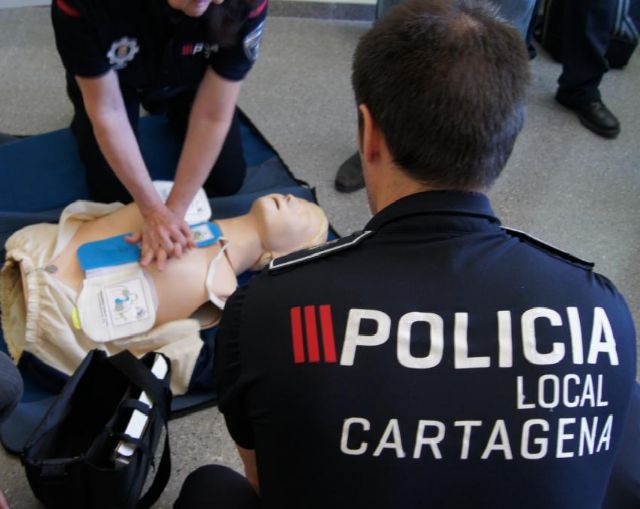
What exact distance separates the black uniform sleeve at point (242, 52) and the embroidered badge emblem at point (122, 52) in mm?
173

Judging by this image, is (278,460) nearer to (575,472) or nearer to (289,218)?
(575,472)

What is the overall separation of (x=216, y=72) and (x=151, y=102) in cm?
39

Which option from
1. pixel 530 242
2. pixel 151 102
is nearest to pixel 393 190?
pixel 530 242

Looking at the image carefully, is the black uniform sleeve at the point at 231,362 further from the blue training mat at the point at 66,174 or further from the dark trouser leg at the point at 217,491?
the blue training mat at the point at 66,174

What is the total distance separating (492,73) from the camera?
736 mm

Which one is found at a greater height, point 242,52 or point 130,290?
point 242,52

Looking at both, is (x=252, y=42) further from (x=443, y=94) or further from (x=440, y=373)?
(x=440, y=373)

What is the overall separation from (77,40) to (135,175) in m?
0.32

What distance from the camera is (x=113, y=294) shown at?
1.44m

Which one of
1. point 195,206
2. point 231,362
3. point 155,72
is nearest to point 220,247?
point 195,206

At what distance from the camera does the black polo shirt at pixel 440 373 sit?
2.25ft

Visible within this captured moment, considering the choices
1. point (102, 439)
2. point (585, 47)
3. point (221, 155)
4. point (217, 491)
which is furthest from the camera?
point (585, 47)

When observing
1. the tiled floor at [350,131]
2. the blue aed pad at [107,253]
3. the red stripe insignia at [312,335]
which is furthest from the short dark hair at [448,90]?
the tiled floor at [350,131]

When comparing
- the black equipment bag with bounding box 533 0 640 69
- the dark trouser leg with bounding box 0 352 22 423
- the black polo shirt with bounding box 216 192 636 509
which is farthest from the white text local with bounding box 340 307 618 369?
the black equipment bag with bounding box 533 0 640 69
